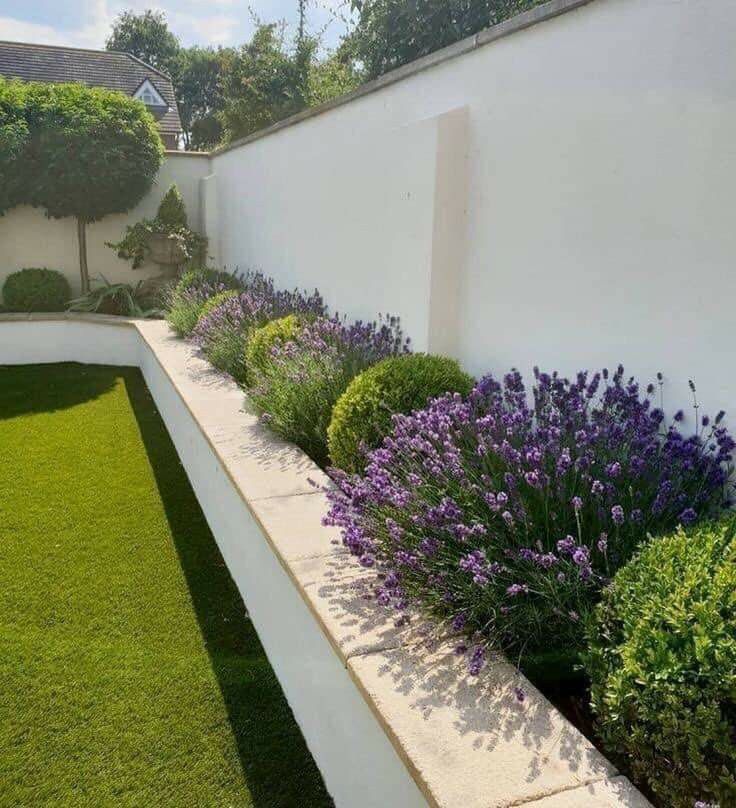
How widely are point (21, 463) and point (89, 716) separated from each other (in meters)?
3.12

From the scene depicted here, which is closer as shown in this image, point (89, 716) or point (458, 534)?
point (458, 534)

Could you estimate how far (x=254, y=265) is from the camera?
8.49 metres

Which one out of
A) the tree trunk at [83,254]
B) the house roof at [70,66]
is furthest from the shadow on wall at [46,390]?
the house roof at [70,66]

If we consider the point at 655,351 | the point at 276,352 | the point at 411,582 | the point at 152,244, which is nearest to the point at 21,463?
the point at 276,352

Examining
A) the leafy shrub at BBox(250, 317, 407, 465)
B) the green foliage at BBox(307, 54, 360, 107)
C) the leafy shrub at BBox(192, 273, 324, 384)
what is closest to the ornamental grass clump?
the leafy shrub at BBox(250, 317, 407, 465)

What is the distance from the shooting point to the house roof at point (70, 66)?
18297 mm

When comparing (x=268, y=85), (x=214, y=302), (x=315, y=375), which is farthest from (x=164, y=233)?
(x=268, y=85)

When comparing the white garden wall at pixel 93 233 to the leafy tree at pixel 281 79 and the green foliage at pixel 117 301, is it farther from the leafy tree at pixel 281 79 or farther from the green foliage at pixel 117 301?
the leafy tree at pixel 281 79

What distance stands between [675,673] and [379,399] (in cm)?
213

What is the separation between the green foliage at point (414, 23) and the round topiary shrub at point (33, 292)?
8653mm

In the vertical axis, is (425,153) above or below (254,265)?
above

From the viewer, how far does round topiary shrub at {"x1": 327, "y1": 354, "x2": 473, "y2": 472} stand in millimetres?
3344

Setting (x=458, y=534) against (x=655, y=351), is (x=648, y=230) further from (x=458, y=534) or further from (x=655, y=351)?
(x=458, y=534)

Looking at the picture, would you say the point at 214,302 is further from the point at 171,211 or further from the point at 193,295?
the point at 171,211
